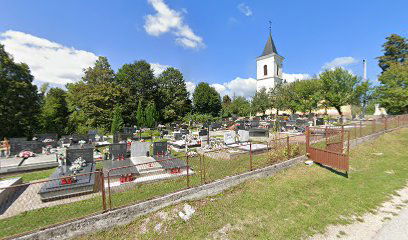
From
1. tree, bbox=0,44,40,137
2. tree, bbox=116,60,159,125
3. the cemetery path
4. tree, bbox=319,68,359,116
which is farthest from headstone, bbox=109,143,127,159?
tree, bbox=319,68,359,116

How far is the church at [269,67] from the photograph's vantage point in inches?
2118

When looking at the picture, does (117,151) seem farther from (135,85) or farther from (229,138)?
(135,85)

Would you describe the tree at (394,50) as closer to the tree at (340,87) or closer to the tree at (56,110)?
the tree at (340,87)

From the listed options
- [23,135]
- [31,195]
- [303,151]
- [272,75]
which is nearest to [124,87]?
[23,135]

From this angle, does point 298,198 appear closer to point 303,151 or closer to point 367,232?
point 367,232

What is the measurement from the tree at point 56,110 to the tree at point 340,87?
127ft

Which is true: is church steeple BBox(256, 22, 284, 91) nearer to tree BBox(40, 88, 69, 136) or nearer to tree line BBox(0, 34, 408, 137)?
tree line BBox(0, 34, 408, 137)

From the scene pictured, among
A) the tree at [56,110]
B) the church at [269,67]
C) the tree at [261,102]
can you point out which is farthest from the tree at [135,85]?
the church at [269,67]

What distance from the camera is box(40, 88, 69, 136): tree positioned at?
25.3 m

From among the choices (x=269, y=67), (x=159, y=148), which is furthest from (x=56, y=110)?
(x=269, y=67)

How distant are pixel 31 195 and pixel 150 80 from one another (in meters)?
33.6

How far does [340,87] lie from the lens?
84.4 ft

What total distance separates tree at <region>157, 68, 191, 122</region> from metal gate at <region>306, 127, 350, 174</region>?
31.1 meters

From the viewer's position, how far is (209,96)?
163 ft
